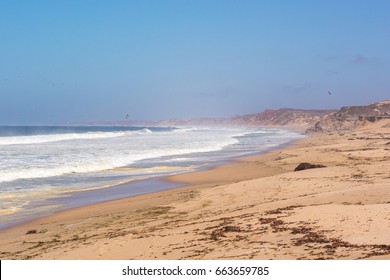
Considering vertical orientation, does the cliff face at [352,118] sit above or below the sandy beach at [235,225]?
above

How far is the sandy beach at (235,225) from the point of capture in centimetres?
796

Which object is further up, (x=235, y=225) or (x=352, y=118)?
(x=352, y=118)

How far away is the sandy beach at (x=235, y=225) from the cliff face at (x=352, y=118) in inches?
2523

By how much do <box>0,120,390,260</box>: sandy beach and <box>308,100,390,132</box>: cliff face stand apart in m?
64.1

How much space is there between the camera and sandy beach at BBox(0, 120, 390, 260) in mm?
7957

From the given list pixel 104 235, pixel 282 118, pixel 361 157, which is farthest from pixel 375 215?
pixel 282 118

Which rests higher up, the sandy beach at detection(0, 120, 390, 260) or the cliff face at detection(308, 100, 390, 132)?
the cliff face at detection(308, 100, 390, 132)

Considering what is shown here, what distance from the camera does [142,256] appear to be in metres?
8.48

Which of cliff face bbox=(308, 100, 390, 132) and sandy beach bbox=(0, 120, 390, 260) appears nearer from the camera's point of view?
sandy beach bbox=(0, 120, 390, 260)

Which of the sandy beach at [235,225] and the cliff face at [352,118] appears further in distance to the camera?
the cliff face at [352,118]

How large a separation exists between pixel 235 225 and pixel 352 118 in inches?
3405

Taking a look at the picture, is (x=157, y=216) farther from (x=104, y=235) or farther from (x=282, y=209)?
(x=282, y=209)

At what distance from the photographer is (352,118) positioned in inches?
3590

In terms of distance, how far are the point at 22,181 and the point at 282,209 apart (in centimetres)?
1590
